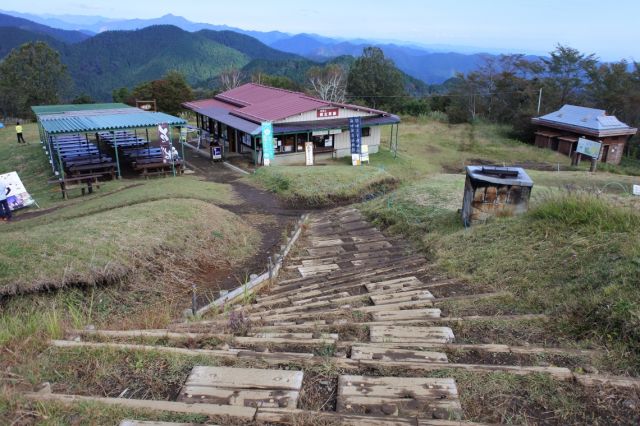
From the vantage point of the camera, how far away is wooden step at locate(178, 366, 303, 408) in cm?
314

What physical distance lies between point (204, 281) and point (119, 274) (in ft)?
5.60

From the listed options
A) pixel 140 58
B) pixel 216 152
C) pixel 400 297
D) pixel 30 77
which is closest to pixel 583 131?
pixel 216 152

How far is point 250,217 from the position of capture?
14.6m

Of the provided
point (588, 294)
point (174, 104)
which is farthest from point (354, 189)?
point (174, 104)

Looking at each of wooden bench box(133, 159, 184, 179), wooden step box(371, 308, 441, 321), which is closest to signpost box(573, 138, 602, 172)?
wooden bench box(133, 159, 184, 179)

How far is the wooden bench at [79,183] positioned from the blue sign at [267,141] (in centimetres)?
769

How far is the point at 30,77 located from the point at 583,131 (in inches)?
2547

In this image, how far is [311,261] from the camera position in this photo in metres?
8.82

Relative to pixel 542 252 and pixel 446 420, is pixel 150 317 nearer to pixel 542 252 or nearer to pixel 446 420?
pixel 446 420

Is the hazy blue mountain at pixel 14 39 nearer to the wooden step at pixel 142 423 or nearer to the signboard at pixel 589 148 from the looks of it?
the signboard at pixel 589 148

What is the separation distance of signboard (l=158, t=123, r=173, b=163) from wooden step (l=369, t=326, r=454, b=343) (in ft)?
56.8

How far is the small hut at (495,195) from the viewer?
8.63 metres

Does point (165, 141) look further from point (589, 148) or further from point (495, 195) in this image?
point (589, 148)

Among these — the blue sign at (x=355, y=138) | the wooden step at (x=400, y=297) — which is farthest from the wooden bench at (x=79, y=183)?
the wooden step at (x=400, y=297)
